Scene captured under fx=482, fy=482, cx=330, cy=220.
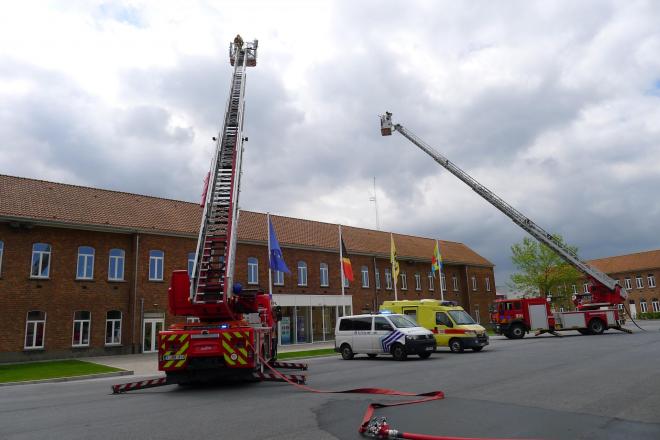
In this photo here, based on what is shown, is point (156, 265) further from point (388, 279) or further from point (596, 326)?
point (596, 326)

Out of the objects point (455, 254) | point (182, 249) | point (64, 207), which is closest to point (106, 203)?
point (64, 207)

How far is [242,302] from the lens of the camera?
1277 centimetres

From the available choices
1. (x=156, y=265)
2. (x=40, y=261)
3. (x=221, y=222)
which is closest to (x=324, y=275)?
(x=156, y=265)

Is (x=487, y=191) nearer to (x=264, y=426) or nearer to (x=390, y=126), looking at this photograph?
(x=390, y=126)

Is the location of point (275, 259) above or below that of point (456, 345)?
above

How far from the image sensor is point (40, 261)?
24.0m

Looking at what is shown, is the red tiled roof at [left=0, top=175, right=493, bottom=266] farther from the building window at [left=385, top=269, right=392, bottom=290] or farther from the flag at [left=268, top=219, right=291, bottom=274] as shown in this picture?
the flag at [left=268, top=219, right=291, bottom=274]

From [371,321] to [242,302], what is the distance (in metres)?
7.49

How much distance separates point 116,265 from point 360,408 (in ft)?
72.8

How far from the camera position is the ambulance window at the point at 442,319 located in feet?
70.1

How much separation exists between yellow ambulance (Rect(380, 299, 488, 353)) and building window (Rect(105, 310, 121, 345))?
567 inches

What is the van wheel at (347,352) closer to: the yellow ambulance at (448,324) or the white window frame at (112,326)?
the yellow ambulance at (448,324)

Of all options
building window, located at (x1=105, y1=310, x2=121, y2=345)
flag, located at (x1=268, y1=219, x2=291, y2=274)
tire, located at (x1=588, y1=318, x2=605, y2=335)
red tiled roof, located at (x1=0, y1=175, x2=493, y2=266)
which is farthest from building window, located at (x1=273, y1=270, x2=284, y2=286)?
tire, located at (x1=588, y1=318, x2=605, y2=335)

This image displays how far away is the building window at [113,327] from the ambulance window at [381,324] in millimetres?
15033
